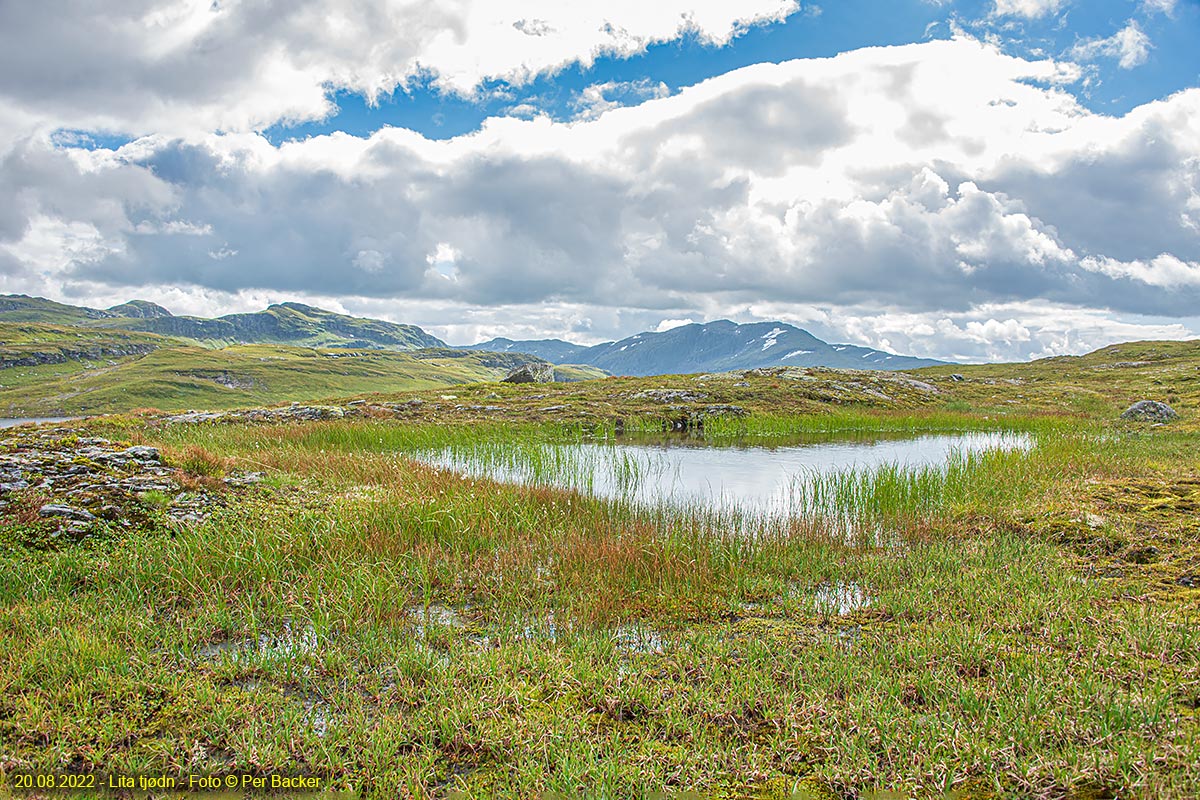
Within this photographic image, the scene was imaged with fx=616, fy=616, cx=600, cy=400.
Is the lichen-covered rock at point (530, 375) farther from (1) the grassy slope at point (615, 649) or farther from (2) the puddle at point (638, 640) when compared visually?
(2) the puddle at point (638, 640)

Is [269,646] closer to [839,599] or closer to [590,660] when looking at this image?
[590,660]

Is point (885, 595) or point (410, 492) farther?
point (410, 492)

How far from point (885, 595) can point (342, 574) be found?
8.25 m

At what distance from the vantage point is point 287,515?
41.7ft

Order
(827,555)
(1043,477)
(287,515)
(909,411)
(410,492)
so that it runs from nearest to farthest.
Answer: (827,555), (287,515), (410,492), (1043,477), (909,411)

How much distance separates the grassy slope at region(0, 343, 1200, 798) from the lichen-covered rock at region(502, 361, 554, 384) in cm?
6967

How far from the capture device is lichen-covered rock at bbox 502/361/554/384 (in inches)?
3324

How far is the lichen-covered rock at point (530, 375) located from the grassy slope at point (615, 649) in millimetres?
69667

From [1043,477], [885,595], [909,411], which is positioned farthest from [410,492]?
[909,411]

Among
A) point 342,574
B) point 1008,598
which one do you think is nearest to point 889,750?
point 1008,598

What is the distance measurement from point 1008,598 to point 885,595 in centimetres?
157

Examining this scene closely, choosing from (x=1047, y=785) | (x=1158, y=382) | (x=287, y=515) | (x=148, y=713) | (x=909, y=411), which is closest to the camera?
Result: (x=1047, y=785)

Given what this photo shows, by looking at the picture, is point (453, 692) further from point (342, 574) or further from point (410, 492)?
point (410, 492)

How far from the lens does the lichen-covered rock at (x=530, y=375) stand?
3324 inches
